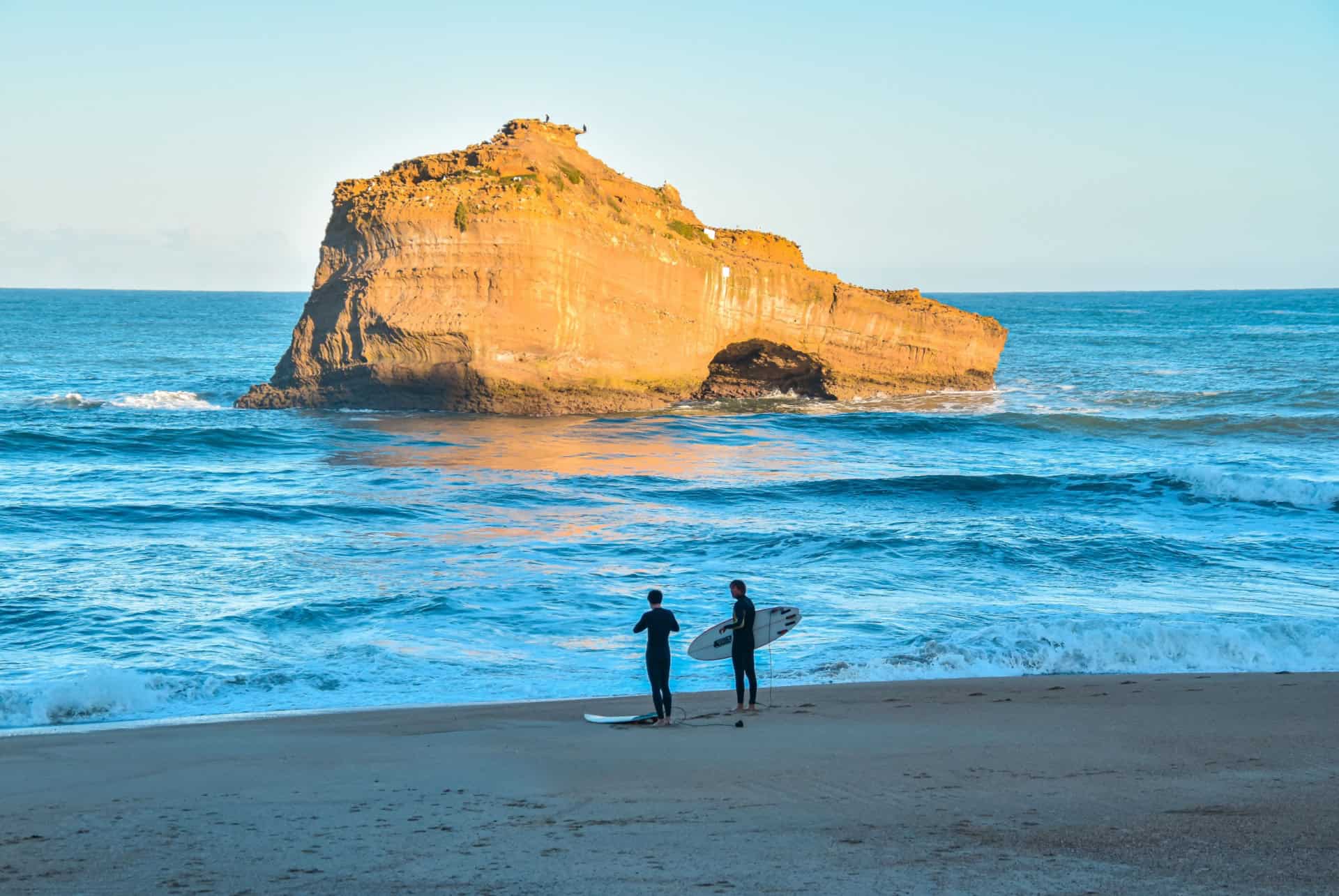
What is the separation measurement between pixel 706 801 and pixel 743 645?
327cm

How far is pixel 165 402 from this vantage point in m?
36.3

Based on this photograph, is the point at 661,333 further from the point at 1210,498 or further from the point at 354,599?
the point at 354,599

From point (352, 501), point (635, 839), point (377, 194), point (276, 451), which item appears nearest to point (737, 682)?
point (635, 839)

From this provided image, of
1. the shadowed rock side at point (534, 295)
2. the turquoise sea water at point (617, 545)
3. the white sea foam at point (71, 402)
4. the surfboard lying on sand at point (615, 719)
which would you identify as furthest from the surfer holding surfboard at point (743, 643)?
the white sea foam at point (71, 402)

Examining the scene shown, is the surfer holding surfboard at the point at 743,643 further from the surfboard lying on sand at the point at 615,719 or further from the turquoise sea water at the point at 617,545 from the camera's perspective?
the turquoise sea water at the point at 617,545

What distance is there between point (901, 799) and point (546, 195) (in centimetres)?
2532

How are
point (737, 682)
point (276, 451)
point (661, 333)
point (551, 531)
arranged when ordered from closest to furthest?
→ point (737, 682) < point (551, 531) < point (276, 451) < point (661, 333)

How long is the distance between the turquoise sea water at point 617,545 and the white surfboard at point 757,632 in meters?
1.15

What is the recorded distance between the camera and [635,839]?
7027 millimetres

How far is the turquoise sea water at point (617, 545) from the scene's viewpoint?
13203 mm

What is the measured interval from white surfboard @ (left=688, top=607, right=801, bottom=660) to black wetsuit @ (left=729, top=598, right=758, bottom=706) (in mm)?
380

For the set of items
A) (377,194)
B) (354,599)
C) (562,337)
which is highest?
(377,194)

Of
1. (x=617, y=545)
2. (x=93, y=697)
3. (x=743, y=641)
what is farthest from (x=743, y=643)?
(x=617, y=545)

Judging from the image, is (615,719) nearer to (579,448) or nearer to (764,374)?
(579,448)
